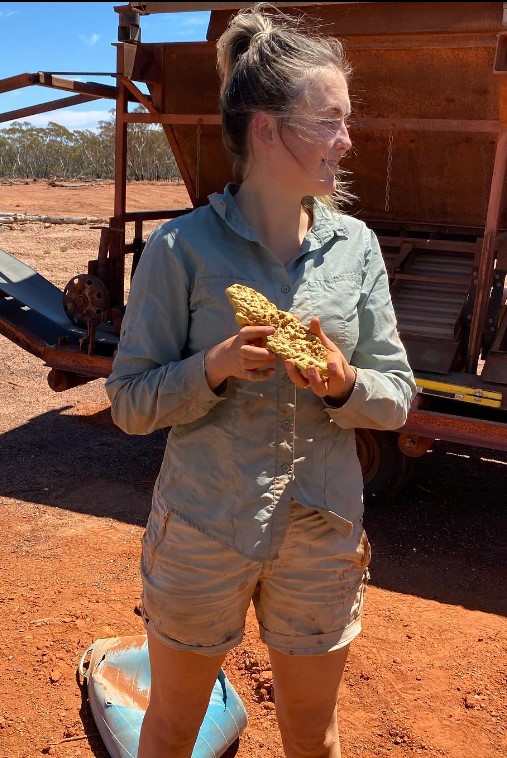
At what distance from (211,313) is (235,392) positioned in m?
0.18

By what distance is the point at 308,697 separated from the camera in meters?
1.85

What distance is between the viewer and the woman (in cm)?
169

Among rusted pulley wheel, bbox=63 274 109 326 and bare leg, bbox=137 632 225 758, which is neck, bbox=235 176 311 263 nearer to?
bare leg, bbox=137 632 225 758

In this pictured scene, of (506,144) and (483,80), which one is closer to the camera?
(506,144)

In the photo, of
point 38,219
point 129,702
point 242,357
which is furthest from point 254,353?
point 38,219

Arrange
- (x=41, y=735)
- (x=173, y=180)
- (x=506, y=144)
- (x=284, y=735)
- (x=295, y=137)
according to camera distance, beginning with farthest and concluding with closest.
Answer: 1. (x=173, y=180)
2. (x=506, y=144)
3. (x=41, y=735)
4. (x=284, y=735)
5. (x=295, y=137)

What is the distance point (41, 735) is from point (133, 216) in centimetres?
440

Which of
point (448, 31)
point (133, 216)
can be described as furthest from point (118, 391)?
point (133, 216)

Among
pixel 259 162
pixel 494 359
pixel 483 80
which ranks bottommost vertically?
pixel 494 359

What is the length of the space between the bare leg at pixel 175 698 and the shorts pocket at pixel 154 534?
16cm

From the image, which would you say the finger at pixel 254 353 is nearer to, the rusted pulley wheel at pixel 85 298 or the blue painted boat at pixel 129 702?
the blue painted boat at pixel 129 702

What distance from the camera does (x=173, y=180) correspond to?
41.5m

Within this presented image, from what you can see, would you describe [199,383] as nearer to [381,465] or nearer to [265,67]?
[265,67]

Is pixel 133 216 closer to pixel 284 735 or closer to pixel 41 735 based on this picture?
pixel 41 735
